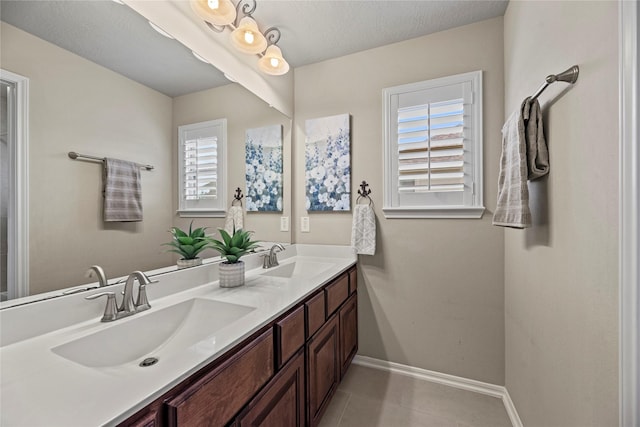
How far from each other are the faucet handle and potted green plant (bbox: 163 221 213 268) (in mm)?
298

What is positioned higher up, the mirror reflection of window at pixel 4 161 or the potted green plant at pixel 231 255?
the mirror reflection of window at pixel 4 161

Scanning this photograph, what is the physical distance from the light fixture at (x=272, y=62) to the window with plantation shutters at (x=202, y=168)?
1.69ft

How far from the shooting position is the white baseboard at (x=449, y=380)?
5.26ft

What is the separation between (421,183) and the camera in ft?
5.96

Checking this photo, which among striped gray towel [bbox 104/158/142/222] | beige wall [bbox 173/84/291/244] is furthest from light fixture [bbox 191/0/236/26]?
striped gray towel [bbox 104/158/142/222]

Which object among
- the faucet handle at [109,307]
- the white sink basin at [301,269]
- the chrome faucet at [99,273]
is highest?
the chrome faucet at [99,273]

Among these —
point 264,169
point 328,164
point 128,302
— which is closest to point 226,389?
point 128,302

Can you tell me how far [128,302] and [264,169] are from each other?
1.18 m

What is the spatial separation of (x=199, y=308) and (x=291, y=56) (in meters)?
1.90

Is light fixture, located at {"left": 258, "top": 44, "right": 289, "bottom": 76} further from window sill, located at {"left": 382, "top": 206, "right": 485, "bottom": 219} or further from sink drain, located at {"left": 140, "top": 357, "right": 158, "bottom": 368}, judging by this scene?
sink drain, located at {"left": 140, "top": 357, "right": 158, "bottom": 368}

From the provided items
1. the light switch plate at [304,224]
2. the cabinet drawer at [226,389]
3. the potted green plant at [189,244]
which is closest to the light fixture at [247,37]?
the potted green plant at [189,244]

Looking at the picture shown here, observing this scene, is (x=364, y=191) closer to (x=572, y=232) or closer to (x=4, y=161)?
(x=572, y=232)

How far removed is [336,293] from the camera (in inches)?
64.0

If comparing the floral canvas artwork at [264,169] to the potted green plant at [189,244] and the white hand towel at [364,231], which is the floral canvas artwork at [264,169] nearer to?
the potted green plant at [189,244]
